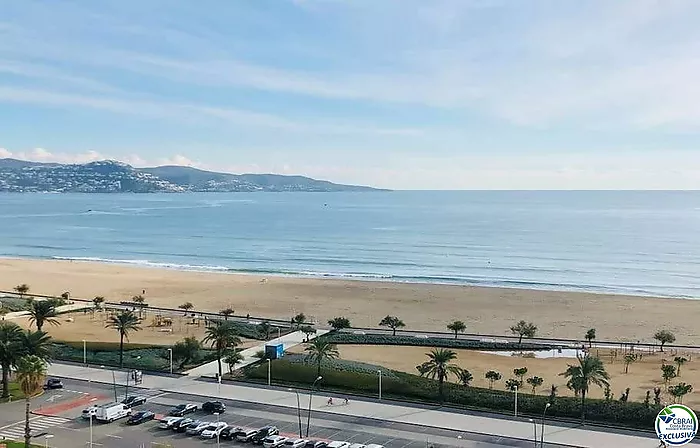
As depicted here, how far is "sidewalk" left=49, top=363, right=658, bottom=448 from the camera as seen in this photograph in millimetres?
31713

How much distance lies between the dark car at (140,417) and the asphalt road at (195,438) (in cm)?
33

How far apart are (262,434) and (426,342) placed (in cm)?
2465

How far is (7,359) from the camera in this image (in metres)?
34.9

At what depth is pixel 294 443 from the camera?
2988 centimetres

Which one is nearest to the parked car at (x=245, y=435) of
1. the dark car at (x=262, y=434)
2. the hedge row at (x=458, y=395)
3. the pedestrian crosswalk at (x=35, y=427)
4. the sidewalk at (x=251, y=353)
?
the dark car at (x=262, y=434)

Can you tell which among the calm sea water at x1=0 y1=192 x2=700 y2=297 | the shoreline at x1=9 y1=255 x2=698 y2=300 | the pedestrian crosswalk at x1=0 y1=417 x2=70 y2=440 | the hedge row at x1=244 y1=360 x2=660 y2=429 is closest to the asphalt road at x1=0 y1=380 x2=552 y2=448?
the pedestrian crosswalk at x1=0 y1=417 x2=70 y2=440

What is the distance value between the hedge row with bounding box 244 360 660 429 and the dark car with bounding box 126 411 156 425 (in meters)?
8.69

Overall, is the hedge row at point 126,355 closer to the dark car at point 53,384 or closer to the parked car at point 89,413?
the dark car at point 53,384

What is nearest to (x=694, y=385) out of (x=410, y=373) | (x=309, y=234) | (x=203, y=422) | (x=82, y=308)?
(x=410, y=373)

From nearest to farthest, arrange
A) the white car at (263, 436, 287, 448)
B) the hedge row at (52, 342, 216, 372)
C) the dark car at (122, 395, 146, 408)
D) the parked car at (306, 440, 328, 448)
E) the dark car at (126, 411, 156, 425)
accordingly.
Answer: the parked car at (306, 440, 328, 448) < the white car at (263, 436, 287, 448) < the dark car at (126, 411, 156, 425) < the dark car at (122, 395, 146, 408) < the hedge row at (52, 342, 216, 372)

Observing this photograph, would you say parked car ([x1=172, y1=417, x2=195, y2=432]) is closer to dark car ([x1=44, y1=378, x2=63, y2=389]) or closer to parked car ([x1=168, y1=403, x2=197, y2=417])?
parked car ([x1=168, y1=403, x2=197, y2=417])

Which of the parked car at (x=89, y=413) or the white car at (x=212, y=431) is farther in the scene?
the parked car at (x=89, y=413)

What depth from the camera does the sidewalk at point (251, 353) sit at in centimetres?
4309

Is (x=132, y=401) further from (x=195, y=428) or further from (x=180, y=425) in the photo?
(x=195, y=428)
